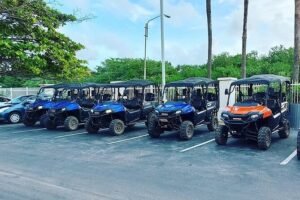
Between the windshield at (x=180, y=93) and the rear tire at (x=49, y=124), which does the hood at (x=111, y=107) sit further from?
the rear tire at (x=49, y=124)

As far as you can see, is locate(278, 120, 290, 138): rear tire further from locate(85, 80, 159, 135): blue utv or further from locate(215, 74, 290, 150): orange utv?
locate(85, 80, 159, 135): blue utv

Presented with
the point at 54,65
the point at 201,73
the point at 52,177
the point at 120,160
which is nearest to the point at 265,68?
the point at 201,73

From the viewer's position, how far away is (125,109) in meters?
13.8

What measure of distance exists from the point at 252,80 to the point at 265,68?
2265 centimetres

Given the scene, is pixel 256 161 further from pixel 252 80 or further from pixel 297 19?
pixel 297 19

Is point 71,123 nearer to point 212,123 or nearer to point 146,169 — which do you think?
point 212,123

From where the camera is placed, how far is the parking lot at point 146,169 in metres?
6.48

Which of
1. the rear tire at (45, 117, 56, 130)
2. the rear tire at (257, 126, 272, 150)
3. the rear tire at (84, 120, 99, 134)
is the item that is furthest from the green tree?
the rear tire at (257, 126, 272, 150)

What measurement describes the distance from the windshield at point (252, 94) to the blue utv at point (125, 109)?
3564 millimetres

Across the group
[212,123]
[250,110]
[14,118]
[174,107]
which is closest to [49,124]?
[14,118]

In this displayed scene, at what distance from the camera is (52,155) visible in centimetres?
1004

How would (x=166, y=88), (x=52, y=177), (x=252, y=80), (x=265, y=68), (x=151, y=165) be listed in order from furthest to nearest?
(x=265, y=68)
(x=166, y=88)
(x=252, y=80)
(x=151, y=165)
(x=52, y=177)

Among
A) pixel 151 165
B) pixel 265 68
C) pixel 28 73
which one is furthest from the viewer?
pixel 265 68

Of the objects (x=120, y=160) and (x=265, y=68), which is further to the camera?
(x=265, y=68)
